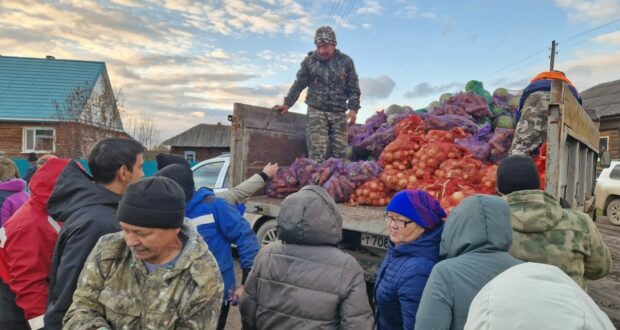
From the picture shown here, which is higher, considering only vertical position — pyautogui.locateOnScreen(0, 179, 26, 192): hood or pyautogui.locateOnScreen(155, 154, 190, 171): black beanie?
pyautogui.locateOnScreen(155, 154, 190, 171): black beanie

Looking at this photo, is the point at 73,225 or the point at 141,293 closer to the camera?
the point at 141,293

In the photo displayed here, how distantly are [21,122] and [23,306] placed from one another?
83.1 ft

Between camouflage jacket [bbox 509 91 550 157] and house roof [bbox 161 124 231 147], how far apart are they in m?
40.1

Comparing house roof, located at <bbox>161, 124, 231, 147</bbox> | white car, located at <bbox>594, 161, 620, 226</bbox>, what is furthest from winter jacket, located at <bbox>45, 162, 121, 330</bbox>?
house roof, located at <bbox>161, 124, 231, 147</bbox>

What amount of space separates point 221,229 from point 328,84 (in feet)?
10.8

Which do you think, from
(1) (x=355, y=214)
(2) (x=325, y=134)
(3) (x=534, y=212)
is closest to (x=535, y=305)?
(3) (x=534, y=212)

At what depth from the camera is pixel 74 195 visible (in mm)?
2047

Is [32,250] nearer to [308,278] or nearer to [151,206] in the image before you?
[151,206]

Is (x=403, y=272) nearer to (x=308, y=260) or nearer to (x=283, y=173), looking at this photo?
(x=308, y=260)

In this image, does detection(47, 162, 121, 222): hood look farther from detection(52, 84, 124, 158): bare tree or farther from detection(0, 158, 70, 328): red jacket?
detection(52, 84, 124, 158): bare tree

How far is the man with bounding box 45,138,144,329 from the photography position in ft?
5.94

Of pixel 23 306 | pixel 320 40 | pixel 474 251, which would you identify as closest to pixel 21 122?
pixel 320 40

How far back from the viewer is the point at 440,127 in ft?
17.5

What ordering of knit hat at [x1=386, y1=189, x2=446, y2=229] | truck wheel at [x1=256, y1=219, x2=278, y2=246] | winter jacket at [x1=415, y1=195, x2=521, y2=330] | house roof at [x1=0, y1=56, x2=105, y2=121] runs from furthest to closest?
1. house roof at [x1=0, y1=56, x2=105, y2=121]
2. truck wheel at [x1=256, y1=219, x2=278, y2=246]
3. knit hat at [x1=386, y1=189, x2=446, y2=229]
4. winter jacket at [x1=415, y1=195, x2=521, y2=330]
